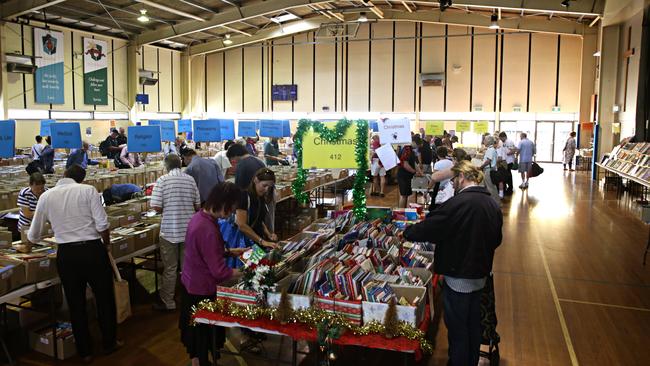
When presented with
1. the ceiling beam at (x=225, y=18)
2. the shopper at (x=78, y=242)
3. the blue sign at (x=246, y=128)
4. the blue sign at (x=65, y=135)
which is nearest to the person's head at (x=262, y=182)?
the shopper at (x=78, y=242)

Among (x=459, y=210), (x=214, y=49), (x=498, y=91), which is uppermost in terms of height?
(x=214, y=49)

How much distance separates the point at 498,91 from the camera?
20719 millimetres

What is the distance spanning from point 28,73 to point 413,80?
13946mm

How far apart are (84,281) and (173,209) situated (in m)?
1.05

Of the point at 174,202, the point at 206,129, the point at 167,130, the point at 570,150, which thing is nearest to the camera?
the point at 174,202

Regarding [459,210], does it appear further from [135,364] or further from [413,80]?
[413,80]

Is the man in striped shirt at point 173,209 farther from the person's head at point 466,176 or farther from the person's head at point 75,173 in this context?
the person's head at point 466,176

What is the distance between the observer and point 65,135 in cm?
912

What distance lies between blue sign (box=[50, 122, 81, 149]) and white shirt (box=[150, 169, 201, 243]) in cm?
524

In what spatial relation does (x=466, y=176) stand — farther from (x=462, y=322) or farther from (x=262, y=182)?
(x=262, y=182)

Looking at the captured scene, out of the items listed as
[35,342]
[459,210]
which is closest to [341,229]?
[459,210]

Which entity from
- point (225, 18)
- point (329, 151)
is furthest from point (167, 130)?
point (329, 151)

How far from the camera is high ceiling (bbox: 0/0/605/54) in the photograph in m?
15.4

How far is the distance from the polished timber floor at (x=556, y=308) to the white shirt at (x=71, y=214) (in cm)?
99
